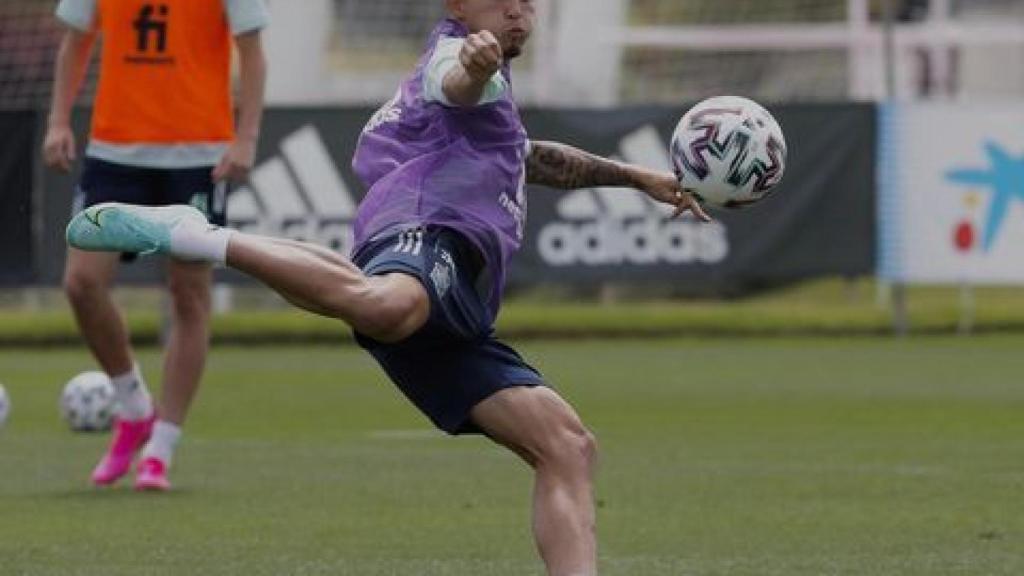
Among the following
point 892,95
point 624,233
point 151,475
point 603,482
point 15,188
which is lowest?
point 624,233

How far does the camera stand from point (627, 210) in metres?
19.6

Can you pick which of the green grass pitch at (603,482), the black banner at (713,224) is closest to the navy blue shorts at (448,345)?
the green grass pitch at (603,482)

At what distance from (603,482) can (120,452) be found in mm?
1819

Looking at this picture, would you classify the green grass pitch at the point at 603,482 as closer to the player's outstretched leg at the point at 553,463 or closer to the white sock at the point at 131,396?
the white sock at the point at 131,396

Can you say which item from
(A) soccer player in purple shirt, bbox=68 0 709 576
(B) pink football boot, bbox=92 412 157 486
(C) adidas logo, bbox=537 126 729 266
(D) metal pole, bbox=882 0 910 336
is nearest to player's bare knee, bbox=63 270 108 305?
(B) pink football boot, bbox=92 412 157 486

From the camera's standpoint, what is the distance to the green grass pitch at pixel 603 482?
25.7 feet

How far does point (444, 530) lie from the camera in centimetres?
854

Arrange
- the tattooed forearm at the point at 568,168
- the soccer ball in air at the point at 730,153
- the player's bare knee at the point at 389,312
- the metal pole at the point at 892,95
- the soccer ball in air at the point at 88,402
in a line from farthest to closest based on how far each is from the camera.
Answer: the metal pole at the point at 892,95, the soccer ball in air at the point at 88,402, the tattooed forearm at the point at 568,168, the soccer ball in air at the point at 730,153, the player's bare knee at the point at 389,312

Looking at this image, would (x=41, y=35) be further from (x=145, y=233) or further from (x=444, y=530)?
(x=145, y=233)

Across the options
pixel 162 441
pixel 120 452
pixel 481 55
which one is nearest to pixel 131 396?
pixel 120 452

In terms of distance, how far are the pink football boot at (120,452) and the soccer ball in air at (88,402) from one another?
2579mm

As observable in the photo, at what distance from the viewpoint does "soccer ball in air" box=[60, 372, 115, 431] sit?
41.4 ft

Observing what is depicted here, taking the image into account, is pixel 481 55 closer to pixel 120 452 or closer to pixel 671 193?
pixel 671 193

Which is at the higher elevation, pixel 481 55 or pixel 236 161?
pixel 481 55
